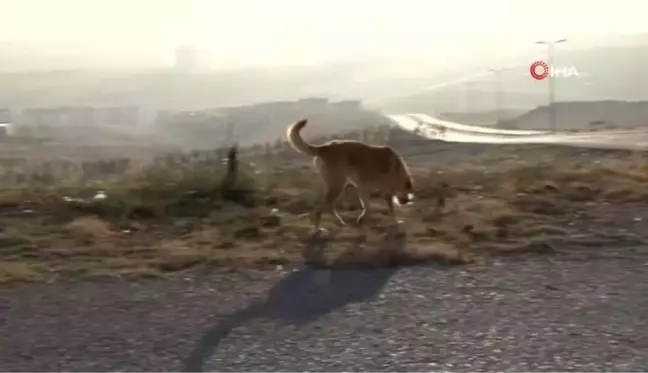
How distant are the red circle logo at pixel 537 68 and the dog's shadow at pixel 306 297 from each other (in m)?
10.6

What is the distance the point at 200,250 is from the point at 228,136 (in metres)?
6.94

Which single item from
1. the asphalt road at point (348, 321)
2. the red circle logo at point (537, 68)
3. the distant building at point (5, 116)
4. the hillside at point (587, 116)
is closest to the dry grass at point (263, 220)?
the asphalt road at point (348, 321)

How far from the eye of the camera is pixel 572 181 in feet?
37.6

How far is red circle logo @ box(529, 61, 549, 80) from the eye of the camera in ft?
57.3

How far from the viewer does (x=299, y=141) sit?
959cm

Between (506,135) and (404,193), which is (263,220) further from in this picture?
(506,135)

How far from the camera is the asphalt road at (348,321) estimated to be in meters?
5.14

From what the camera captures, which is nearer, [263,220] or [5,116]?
[263,220]

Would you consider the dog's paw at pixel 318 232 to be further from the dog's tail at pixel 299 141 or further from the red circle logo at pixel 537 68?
the red circle logo at pixel 537 68

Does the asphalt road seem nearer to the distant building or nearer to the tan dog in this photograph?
the tan dog

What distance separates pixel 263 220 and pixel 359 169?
1180 mm

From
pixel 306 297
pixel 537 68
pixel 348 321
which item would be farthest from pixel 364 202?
pixel 537 68

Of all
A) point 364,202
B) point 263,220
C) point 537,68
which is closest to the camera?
point 263,220

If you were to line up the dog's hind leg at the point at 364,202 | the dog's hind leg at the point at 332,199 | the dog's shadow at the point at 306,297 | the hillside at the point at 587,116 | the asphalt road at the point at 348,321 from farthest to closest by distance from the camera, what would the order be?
1. the hillside at the point at 587,116
2. the dog's hind leg at the point at 364,202
3. the dog's hind leg at the point at 332,199
4. the dog's shadow at the point at 306,297
5. the asphalt road at the point at 348,321
